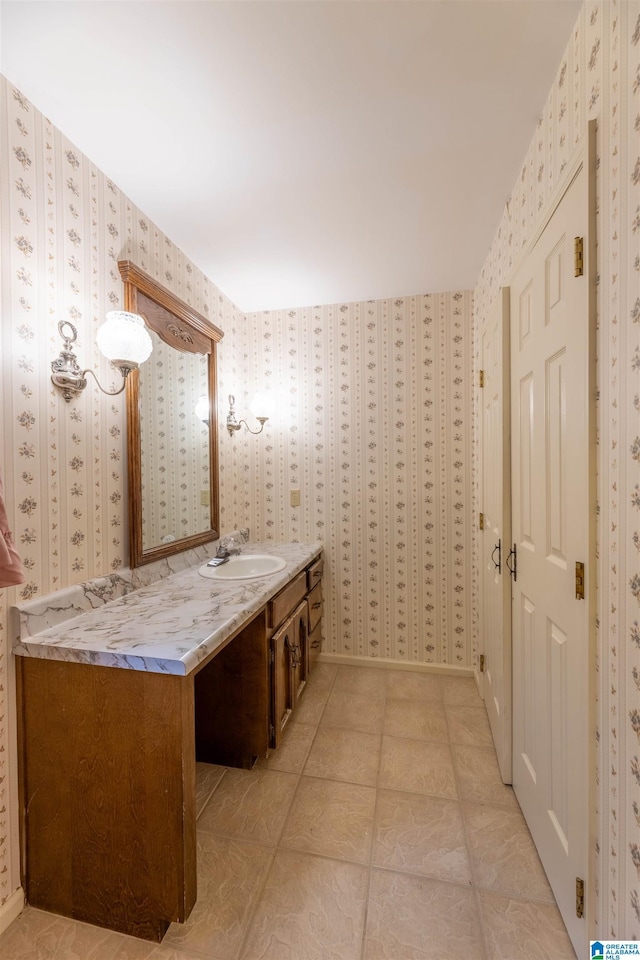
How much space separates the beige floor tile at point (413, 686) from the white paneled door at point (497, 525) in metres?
0.30

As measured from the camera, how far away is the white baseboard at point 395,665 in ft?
7.91

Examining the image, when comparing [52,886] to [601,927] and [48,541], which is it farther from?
[601,927]

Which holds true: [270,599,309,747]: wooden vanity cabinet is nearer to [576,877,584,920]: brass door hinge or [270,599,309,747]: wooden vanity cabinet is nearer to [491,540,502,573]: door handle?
[491,540,502,573]: door handle

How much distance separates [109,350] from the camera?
4.35ft

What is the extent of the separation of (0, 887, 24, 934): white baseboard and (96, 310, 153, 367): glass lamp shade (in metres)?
1.63

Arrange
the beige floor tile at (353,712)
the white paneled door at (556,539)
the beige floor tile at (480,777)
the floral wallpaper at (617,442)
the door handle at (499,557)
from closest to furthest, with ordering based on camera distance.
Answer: the floral wallpaper at (617,442)
the white paneled door at (556,539)
the beige floor tile at (480,777)
the door handle at (499,557)
the beige floor tile at (353,712)

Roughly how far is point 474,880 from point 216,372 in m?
2.44

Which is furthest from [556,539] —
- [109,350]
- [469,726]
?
[109,350]

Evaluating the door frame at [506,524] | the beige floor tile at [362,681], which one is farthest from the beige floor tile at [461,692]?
the door frame at [506,524]

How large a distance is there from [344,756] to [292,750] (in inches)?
9.6

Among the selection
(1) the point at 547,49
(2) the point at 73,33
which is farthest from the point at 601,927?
(2) the point at 73,33

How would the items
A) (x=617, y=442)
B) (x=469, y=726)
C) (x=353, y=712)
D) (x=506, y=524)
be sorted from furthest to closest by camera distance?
(x=353, y=712) < (x=469, y=726) < (x=506, y=524) < (x=617, y=442)

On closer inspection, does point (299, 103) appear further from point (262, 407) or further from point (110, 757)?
point (110, 757)

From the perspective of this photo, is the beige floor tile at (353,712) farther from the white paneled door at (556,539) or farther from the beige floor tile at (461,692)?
the white paneled door at (556,539)
